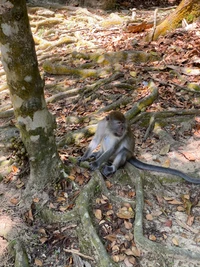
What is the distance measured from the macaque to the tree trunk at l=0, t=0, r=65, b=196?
0.72 m

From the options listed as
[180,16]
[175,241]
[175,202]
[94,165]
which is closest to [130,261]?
[175,241]

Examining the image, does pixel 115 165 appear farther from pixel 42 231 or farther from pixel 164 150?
pixel 42 231

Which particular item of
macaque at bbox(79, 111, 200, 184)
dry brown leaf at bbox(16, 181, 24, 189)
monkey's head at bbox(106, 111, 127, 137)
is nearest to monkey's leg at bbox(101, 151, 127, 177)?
macaque at bbox(79, 111, 200, 184)

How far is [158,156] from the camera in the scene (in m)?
4.75

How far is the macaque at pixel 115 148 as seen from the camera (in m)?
4.25

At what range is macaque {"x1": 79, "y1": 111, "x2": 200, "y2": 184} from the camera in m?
4.25

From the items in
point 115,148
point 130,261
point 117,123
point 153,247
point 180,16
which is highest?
point 180,16

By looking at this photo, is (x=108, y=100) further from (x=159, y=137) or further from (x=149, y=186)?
(x=149, y=186)

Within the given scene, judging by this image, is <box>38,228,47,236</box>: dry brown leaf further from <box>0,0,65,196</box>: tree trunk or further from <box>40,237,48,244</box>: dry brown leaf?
<box>0,0,65,196</box>: tree trunk

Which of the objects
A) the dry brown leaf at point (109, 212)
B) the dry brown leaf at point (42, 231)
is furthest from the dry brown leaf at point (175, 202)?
the dry brown leaf at point (42, 231)

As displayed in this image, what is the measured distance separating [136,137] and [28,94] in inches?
94.8

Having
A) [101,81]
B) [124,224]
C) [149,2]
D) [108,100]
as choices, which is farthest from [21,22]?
[149,2]

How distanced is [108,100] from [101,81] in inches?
28.5

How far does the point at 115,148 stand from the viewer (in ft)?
14.8
